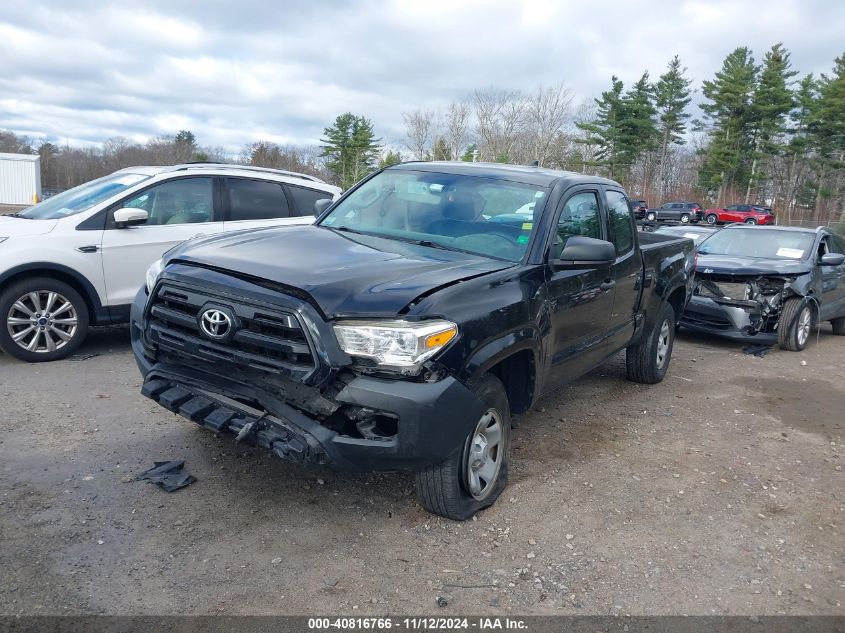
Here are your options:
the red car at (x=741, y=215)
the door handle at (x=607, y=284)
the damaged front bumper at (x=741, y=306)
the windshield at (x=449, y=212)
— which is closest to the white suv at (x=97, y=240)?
the windshield at (x=449, y=212)

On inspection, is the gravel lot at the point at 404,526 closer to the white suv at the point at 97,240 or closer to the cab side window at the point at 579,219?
the white suv at the point at 97,240

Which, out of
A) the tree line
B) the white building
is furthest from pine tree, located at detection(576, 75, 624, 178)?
the white building

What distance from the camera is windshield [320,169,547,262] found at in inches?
170

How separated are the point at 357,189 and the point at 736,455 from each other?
11.1ft

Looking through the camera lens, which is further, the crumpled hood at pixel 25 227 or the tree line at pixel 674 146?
the tree line at pixel 674 146

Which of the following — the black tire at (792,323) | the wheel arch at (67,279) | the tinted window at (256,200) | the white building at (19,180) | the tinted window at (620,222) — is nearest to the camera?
the tinted window at (620,222)

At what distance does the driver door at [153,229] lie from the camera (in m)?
6.49

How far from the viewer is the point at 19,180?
36.9m

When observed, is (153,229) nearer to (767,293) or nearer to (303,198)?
(303,198)

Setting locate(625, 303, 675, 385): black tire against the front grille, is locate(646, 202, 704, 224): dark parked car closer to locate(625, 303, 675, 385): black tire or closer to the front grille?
locate(625, 303, 675, 385): black tire

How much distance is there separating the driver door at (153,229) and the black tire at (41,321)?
331 millimetres

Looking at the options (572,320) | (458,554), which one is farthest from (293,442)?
(572,320)

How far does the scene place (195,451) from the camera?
445 centimetres

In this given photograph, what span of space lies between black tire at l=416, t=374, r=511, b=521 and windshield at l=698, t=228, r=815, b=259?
23.8 feet
